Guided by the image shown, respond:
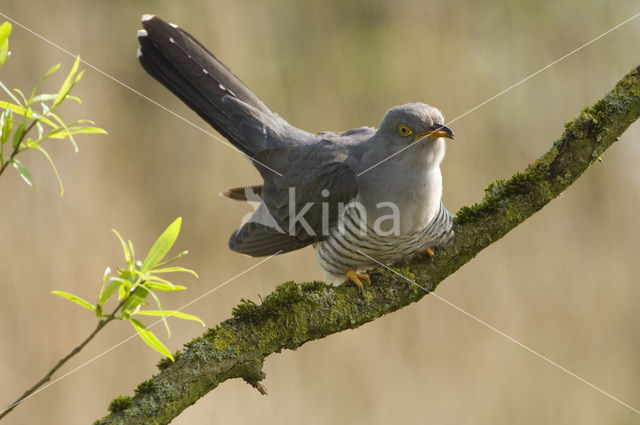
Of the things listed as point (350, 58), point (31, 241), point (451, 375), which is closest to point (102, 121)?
point (31, 241)

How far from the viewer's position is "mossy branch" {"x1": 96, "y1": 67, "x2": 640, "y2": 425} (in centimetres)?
144

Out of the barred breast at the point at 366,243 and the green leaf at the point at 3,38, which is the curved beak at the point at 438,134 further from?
the green leaf at the point at 3,38

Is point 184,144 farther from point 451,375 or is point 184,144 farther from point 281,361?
point 451,375

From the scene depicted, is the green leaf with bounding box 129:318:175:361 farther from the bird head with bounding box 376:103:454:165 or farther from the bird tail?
the bird tail

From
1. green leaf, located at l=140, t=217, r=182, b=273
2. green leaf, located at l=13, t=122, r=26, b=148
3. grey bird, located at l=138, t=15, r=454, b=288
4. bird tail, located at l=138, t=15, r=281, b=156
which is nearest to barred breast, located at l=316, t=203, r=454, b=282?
grey bird, located at l=138, t=15, r=454, b=288

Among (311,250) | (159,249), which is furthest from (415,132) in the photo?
(311,250)

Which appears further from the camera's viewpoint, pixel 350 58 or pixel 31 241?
pixel 350 58

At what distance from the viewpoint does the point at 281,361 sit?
361 centimetres

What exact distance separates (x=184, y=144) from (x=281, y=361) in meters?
1.45

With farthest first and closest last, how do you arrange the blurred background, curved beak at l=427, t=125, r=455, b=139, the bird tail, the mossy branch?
the blurred background
the bird tail
curved beak at l=427, t=125, r=455, b=139
the mossy branch

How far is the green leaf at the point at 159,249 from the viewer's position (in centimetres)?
94

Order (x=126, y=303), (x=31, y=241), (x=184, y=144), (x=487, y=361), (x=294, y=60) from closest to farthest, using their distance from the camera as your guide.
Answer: (x=126, y=303) < (x=31, y=241) < (x=487, y=361) < (x=184, y=144) < (x=294, y=60)

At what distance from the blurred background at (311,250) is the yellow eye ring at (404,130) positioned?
172cm

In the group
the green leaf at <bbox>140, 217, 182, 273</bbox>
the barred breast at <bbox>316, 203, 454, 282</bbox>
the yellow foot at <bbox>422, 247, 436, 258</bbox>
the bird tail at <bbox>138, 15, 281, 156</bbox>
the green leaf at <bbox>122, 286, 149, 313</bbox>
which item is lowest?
the green leaf at <bbox>122, 286, 149, 313</bbox>
